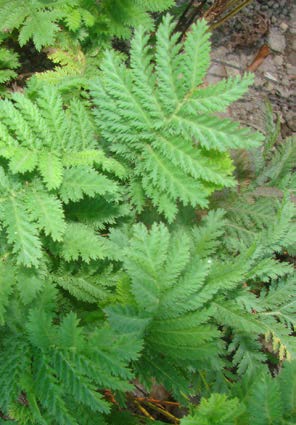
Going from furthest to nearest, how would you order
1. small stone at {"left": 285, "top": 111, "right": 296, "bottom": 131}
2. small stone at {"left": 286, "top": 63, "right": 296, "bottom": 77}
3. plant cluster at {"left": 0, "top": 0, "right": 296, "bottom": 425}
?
small stone at {"left": 286, "top": 63, "right": 296, "bottom": 77}
small stone at {"left": 285, "top": 111, "right": 296, "bottom": 131}
plant cluster at {"left": 0, "top": 0, "right": 296, "bottom": 425}

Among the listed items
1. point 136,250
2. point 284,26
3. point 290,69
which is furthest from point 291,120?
point 136,250

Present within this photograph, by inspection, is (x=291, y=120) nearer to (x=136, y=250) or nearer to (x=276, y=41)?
(x=276, y=41)

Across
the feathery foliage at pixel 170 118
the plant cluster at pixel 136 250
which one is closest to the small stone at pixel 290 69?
the plant cluster at pixel 136 250

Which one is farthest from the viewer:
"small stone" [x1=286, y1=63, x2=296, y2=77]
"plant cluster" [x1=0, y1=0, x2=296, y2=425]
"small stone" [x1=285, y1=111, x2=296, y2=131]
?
"small stone" [x1=286, y1=63, x2=296, y2=77]

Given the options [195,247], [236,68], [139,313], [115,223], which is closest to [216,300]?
[195,247]

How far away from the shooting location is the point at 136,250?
131cm

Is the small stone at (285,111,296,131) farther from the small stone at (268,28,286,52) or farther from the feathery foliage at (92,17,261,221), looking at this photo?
the feathery foliage at (92,17,261,221)

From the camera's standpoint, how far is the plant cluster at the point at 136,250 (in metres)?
1.19

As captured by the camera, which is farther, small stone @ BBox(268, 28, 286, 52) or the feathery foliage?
small stone @ BBox(268, 28, 286, 52)

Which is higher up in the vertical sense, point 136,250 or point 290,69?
point 290,69

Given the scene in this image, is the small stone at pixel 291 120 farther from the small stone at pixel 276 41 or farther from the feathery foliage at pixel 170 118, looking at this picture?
the feathery foliage at pixel 170 118

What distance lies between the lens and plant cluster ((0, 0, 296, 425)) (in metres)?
1.19

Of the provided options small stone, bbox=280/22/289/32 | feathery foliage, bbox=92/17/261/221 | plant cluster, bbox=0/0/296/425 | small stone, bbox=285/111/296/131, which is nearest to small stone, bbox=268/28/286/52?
small stone, bbox=280/22/289/32

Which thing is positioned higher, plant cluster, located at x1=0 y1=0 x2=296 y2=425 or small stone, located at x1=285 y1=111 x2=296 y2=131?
small stone, located at x1=285 y1=111 x2=296 y2=131
